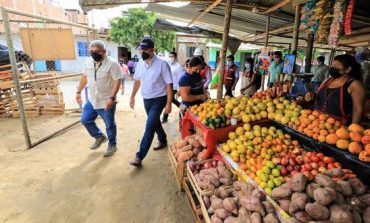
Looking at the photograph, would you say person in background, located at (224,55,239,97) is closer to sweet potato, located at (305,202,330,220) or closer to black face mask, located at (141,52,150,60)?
black face mask, located at (141,52,150,60)

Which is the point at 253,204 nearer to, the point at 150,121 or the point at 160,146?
the point at 150,121

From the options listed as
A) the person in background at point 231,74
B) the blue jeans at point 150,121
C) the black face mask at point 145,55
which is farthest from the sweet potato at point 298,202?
the person in background at point 231,74

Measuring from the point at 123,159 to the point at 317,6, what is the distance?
4.13 metres

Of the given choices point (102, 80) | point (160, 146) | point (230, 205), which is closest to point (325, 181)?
point (230, 205)

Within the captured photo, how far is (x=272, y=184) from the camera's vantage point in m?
2.08

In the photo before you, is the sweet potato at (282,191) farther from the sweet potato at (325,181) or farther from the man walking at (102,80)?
the man walking at (102,80)

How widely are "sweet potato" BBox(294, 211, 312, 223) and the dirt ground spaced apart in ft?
5.02

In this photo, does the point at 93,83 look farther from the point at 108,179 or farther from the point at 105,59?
the point at 108,179

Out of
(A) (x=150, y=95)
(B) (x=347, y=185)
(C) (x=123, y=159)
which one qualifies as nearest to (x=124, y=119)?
(C) (x=123, y=159)

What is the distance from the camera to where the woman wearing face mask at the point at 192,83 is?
4117mm

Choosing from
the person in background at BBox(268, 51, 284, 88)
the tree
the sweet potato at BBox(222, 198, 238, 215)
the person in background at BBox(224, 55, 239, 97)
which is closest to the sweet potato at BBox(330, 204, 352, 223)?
the sweet potato at BBox(222, 198, 238, 215)

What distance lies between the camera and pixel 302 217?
1.62 meters

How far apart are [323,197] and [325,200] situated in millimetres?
21

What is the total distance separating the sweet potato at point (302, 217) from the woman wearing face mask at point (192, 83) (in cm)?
282
